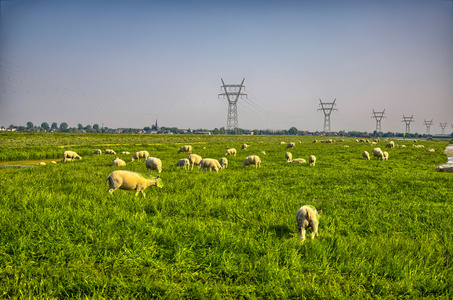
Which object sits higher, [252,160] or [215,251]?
[252,160]

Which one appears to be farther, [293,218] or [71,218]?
[293,218]

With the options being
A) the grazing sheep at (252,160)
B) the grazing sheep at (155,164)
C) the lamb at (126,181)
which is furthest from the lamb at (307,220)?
the grazing sheep at (252,160)

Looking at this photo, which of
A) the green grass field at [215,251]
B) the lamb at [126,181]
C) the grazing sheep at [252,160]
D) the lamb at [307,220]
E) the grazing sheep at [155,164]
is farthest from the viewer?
the grazing sheep at [252,160]

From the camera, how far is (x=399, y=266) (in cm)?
445

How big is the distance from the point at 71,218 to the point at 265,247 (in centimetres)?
486

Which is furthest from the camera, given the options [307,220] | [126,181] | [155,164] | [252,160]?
[252,160]

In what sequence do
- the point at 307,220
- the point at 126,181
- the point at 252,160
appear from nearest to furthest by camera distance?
the point at 307,220 < the point at 126,181 < the point at 252,160

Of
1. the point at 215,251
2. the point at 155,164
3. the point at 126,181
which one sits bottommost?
the point at 215,251

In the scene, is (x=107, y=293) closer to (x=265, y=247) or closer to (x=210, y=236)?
(x=210, y=236)

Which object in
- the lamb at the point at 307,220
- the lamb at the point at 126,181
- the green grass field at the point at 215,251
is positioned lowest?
the green grass field at the point at 215,251

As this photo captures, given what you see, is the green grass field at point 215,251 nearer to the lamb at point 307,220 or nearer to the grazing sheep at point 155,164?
the lamb at point 307,220

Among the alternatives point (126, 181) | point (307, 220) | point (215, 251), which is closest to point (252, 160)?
point (126, 181)

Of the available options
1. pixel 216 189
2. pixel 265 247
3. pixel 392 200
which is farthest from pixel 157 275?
pixel 392 200

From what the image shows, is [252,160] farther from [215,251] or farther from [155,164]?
[215,251]
